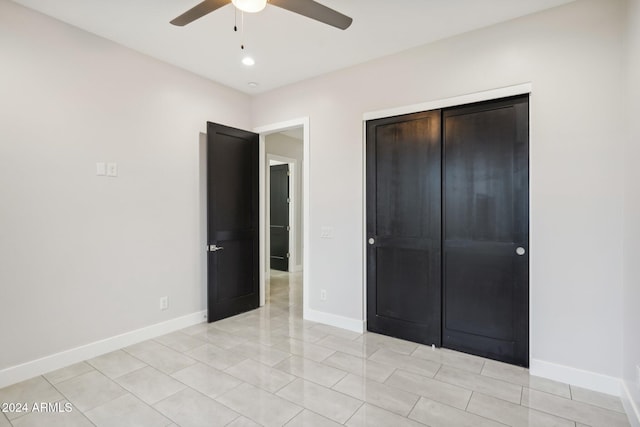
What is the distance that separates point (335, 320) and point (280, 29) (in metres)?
2.94

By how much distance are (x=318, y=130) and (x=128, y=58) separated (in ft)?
6.53

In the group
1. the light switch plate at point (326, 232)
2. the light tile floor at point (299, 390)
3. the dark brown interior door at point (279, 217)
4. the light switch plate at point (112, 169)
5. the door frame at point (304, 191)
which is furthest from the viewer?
the dark brown interior door at point (279, 217)

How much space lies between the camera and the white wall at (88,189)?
244 cm

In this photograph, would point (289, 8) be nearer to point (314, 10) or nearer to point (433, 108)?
point (314, 10)

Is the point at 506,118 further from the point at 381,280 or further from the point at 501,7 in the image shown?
the point at 381,280

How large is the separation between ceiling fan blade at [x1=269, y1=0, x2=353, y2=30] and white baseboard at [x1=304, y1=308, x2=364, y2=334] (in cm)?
276

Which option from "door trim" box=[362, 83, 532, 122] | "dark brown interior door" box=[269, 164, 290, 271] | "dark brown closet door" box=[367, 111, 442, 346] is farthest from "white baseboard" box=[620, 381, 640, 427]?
"dark brown interior door" box=[269, 164, 290, 271]

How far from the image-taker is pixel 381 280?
132 inches

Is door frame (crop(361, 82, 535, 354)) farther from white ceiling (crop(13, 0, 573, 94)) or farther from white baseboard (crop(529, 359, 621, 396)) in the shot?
white ceiling (crop(13, 0, 573, 94))

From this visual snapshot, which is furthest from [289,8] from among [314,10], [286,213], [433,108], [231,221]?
[286,213]

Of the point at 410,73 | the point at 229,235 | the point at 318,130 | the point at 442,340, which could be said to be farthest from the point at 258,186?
the point at 442,340

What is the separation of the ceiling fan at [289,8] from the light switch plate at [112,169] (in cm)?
157

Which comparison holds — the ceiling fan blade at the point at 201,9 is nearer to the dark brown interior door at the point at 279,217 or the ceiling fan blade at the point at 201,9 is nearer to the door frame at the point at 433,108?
the door frame at the point at 433,108

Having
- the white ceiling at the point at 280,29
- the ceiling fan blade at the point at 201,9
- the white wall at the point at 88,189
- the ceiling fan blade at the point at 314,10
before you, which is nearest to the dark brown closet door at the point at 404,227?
the white ceiling at the point at 280,29
